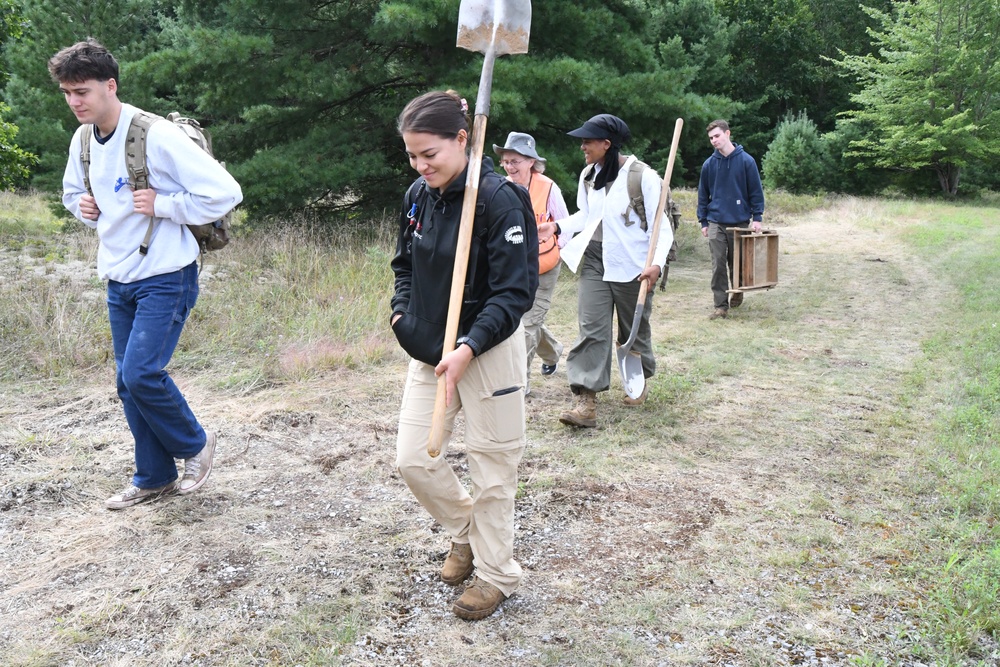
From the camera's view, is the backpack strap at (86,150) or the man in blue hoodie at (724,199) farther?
the man in blue hoodie at (724,199)

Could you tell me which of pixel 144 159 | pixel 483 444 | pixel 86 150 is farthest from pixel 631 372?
pixel 86 150

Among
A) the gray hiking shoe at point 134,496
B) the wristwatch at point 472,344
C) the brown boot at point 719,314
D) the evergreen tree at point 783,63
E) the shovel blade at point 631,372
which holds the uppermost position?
the evergreen tree at point 783,63

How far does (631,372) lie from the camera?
5.81 meters

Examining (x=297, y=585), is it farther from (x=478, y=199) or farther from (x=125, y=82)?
(x=125, y=82)

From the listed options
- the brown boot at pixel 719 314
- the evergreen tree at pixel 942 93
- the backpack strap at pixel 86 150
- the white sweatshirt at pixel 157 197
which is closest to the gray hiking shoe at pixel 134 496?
the white sweatshirt at pixel 157 197

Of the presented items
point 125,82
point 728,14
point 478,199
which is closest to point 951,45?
point 728,14

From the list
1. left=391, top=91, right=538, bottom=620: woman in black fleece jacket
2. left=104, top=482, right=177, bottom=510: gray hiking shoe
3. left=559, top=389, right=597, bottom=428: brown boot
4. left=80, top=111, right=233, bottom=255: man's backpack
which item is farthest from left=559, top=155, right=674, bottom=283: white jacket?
left=104, top=482, right=177, bottom=510: gray hiking shoe

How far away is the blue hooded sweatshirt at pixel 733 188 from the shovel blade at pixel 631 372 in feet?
13.3

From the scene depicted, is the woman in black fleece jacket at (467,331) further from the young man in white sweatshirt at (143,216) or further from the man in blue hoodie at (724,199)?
the man in blue hoodie at (724,199)

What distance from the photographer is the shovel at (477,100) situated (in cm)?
285

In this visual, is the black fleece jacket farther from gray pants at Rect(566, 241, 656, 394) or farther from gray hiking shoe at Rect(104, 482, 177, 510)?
gray pants at Rect(566, 241, 656, 394)

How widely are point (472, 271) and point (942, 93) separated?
103ft

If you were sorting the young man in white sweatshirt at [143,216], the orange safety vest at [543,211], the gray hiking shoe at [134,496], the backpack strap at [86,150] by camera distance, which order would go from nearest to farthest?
the young man in white sweatshirt at [143,216]
the backpack strap at [86,150]
the gray hiking shoe at [134,496]
the orange safety vest at [543,211]

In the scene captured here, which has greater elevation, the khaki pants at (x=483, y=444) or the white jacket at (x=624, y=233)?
the white jacket at (x=624, y=233)
